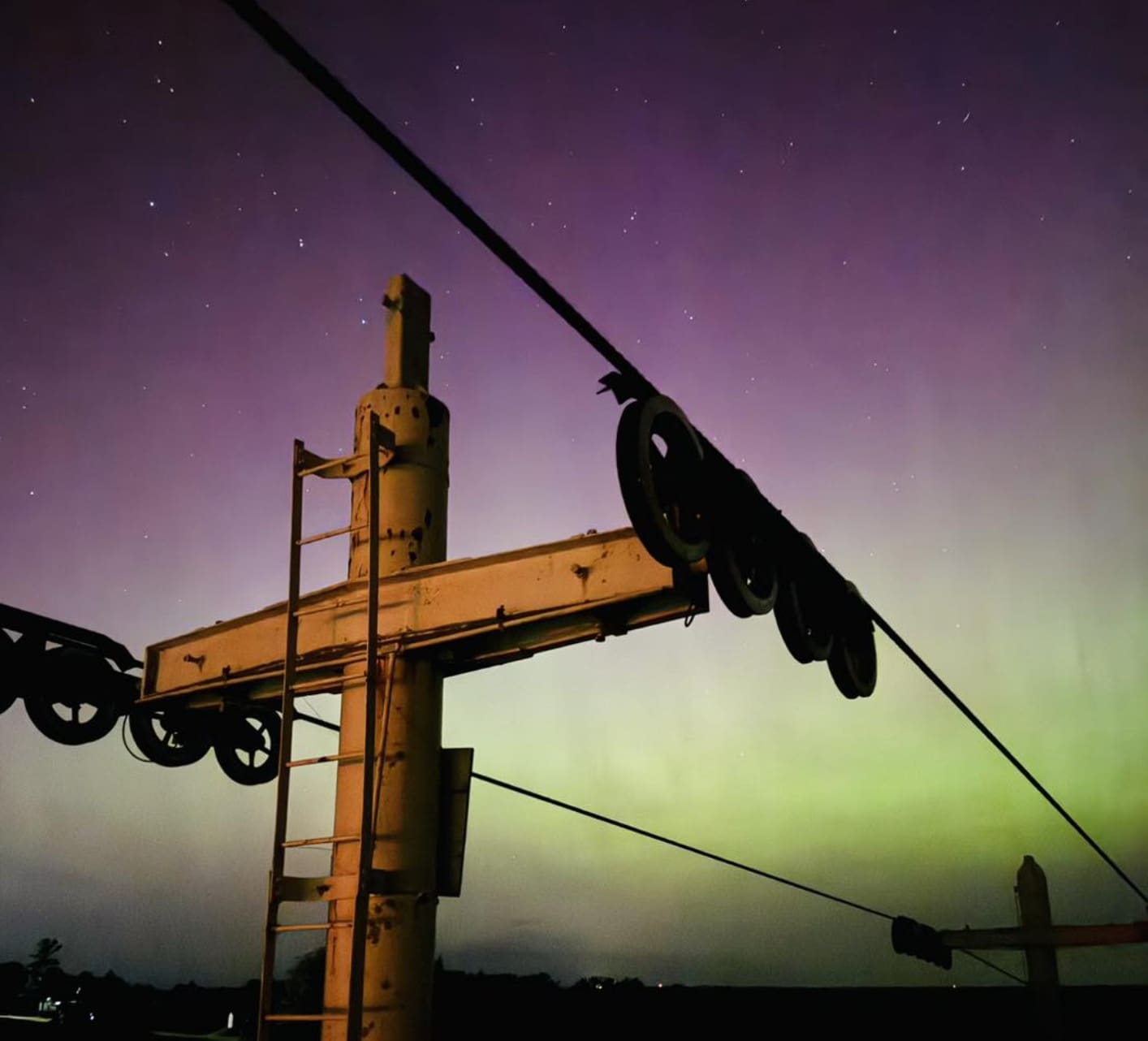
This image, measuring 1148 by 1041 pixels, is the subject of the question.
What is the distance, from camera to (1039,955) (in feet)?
44.3

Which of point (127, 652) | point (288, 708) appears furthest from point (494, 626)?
point (127, 652)

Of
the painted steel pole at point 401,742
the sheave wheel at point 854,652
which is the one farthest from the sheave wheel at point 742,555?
the painted steel pole at point 401,742

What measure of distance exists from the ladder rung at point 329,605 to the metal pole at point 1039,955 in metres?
9.28

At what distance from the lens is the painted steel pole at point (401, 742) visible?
842 centimetres

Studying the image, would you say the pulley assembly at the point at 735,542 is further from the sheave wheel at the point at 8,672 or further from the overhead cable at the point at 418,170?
the sheave wheel at the point at 8,672

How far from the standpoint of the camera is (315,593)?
31.9 ft

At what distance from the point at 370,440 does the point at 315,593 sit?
1671 mm

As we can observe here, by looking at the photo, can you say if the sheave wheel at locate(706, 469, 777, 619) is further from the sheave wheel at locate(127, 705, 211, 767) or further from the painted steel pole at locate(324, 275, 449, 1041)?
the sheave wheel at locate(127, 705, 211, 767)

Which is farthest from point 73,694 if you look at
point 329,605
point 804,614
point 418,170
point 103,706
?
point 418,170

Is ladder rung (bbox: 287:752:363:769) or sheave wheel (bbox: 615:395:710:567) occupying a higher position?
sheave wheel (bbox: 615:395:710:567)

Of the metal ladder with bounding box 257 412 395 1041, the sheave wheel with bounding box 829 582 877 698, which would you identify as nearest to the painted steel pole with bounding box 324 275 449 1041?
the metal ladder with bounding box 257 412 395 1041

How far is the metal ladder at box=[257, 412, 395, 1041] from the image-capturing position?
7469mm

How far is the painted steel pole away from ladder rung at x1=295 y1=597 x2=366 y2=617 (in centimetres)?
28

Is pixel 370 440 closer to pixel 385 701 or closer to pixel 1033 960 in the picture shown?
pixel 385 701
